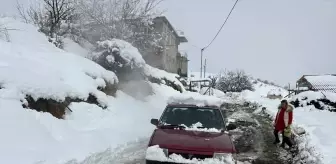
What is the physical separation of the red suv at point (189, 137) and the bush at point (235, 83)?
62665mm

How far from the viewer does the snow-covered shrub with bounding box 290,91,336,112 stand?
19062 millimetres

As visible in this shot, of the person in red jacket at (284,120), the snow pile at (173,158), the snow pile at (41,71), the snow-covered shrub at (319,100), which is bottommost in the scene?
the snow-covered shrub at (319,100)

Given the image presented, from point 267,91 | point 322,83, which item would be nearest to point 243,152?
point 322,83

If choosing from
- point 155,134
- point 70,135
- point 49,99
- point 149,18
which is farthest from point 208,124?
point 149,18

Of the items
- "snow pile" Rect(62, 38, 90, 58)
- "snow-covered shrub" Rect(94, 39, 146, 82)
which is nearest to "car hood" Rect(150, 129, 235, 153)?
"snow-covered shrub" Rect(94, 39, 146, 82)

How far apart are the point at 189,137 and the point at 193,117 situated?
112cm

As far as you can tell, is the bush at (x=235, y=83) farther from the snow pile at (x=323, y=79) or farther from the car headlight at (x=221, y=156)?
the car headlight at (x=221, y=156)

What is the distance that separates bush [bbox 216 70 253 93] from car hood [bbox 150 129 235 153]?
2502 inches

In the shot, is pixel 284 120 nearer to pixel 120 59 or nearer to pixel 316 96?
pixel 120 59

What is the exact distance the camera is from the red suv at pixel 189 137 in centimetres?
554

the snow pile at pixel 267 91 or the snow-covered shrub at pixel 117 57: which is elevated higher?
the snow-covered shrub at pixel 117 57

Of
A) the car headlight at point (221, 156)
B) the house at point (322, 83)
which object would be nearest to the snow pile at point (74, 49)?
the car headlight at point (221, 156)

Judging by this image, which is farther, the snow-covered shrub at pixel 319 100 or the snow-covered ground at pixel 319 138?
the snow-covered shrub at pixel 319 100

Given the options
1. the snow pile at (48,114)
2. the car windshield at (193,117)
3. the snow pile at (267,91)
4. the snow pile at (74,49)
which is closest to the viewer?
the snow pile at (48,114)
